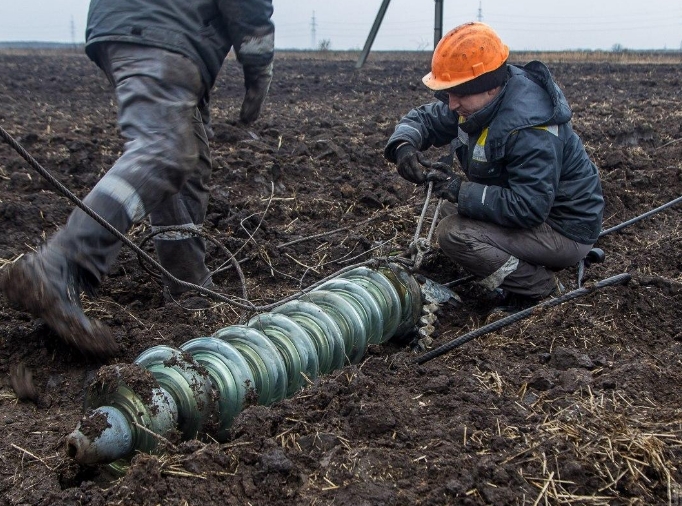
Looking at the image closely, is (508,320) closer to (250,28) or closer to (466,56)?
(466,56)

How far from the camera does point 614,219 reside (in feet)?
20.9

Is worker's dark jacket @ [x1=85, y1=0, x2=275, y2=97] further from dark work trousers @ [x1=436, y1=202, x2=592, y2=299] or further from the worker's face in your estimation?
dark work trousers @ [x1=436, y1=202, x2=592, y2=299]

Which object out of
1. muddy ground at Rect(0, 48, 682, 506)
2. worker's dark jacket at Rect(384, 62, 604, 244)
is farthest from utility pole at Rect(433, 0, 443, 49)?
worker's dark jacket at Rect(384, 62, 604, 244)

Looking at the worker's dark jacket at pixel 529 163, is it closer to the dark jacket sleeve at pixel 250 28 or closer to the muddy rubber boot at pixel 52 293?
the dark jacket sleeve at pixel 250 28

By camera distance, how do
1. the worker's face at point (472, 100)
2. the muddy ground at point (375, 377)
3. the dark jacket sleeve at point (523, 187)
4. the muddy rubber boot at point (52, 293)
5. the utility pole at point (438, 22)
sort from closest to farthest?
the muddy ground at point (375, 377) < the muddy rubber boot at point (52, 293) < the dark jacket sleeve at point (523, 187) < the worker's face at point (472, 100) < the utility pole at point (438, 22)

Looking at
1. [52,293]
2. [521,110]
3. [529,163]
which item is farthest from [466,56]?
[52,293]

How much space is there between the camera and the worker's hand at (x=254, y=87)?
15.0 feet

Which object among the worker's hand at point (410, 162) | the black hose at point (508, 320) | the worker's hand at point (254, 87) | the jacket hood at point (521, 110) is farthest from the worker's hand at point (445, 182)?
the worker's hand at point (254, 87)

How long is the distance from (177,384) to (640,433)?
5.48 ft

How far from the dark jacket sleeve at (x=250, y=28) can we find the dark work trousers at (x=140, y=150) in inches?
13.9

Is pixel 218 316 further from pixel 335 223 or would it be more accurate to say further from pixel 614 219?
pixel 614 219

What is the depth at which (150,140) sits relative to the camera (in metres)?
3.63

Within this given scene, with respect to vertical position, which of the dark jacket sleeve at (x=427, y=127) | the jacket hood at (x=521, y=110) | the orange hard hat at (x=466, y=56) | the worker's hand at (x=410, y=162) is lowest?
the worker's hand at (x=410, y=162)

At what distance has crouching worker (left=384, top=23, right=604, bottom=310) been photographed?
415 cm
